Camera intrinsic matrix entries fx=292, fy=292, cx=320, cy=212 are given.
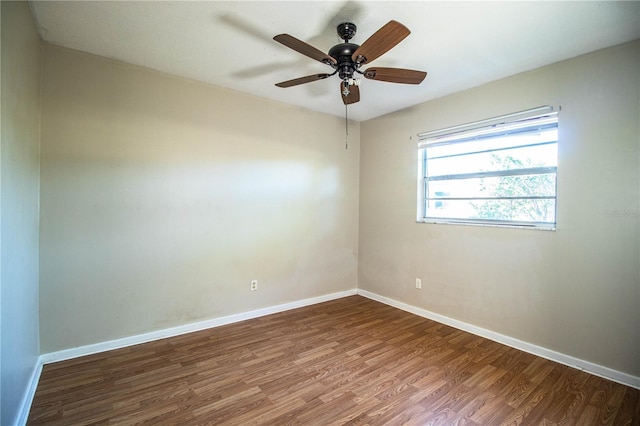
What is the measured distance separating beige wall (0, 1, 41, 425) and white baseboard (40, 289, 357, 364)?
0.23 metres

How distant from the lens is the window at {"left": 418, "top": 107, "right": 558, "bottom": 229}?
8.71 feet

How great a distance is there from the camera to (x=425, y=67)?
8.63 feet

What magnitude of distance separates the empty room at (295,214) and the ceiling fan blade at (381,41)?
0.07ft

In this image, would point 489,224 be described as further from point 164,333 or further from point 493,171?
point 164,333

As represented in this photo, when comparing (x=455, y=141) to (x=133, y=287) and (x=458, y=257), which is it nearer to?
(x=458, y=257)

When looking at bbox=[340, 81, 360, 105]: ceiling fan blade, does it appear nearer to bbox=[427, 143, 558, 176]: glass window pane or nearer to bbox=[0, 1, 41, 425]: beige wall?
bbox=[427, 143, 558, 176]: glass window pane

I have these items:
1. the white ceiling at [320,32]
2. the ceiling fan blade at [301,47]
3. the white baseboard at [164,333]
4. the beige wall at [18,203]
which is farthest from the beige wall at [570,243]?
the beige wall at [18,203]

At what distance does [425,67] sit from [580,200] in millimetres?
1714

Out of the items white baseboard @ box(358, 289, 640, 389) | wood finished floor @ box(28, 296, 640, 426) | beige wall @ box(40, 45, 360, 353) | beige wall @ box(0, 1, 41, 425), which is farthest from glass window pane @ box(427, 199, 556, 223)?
beige wall @ box(0, 1, 41, 425)

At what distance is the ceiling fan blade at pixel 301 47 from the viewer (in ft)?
5.49

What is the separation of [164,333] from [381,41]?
311 centimetres

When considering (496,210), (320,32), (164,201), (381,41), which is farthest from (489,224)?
(164,201)

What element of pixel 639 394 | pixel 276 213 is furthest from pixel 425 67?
pixel 639 394

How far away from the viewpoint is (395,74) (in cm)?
215
